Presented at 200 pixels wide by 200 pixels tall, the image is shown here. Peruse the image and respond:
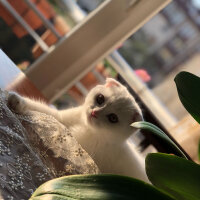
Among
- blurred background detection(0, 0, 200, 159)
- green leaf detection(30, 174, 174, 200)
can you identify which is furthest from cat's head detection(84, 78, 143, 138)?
blurred background detection(0, 0, 200, 159)

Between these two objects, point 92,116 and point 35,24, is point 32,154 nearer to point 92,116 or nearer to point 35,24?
point 92,116

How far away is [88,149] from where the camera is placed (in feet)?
2.54

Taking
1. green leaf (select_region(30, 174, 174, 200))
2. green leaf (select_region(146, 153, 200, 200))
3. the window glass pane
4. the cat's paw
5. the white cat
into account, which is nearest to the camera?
green leaf (select_region(30, 174, 174, 200))

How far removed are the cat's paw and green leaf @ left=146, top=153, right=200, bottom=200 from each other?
29 cm

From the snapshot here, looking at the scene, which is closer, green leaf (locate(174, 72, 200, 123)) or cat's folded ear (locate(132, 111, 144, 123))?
green leaf (locate(174, 72, 200, 123))

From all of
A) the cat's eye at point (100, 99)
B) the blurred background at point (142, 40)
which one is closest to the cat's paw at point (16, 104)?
the cat's eye at point (100, 99)

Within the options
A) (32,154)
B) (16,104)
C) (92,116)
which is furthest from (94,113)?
(32,154)

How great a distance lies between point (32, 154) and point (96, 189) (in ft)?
0.55

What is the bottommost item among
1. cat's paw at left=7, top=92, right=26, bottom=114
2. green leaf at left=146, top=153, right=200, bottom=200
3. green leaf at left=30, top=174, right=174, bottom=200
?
green leaf at left=146, top=153, right=200, bottom=200

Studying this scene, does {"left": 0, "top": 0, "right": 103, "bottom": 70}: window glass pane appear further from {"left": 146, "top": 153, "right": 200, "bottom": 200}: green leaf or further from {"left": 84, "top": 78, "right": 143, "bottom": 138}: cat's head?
{"left": 146, "top": 153, "right": 200, "bottom": 200}: green leaf

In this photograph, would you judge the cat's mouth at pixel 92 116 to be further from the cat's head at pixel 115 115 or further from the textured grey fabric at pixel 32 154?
the textured grey fabric at pixel 32 154

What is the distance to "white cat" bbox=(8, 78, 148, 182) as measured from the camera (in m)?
0.78

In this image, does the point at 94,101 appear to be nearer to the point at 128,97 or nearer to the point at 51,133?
the point at 128,97

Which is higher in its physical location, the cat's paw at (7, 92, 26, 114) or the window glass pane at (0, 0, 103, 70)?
the window glass pane at (0, 0, 103, 70)
